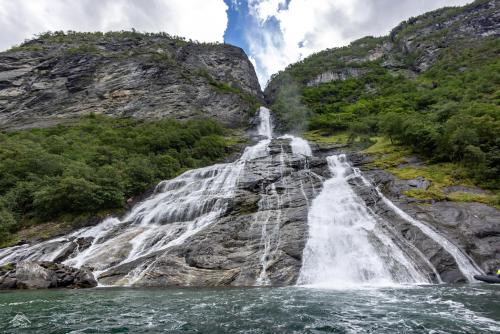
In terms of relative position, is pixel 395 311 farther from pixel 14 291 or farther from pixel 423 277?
pixel 14 291

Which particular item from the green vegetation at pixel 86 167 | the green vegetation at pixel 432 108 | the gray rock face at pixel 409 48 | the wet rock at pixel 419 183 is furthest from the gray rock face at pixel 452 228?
the gray rock face at pixel 409 48

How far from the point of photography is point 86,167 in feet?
106

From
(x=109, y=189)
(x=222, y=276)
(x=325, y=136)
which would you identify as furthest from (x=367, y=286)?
(x=325, y=136)

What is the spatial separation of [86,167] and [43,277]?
18.2 metres

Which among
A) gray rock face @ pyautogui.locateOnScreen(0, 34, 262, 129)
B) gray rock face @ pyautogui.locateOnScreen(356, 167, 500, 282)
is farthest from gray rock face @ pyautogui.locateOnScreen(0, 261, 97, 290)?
gray rock face @ pyautogui.locateOnScreen(0, 34, 262, 129)

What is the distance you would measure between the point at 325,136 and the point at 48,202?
Answer: 4398 cm

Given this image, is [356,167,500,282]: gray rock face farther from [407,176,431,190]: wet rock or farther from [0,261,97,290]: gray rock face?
[0,261,97,290]: gray rock face

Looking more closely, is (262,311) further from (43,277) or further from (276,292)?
(43,277)

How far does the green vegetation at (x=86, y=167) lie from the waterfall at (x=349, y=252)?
1919cm

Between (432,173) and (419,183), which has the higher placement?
(432,173)

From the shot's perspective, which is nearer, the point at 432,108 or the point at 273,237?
the point at 273,237

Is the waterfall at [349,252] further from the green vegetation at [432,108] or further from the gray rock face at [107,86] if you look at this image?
the gray rock face at [107,86]

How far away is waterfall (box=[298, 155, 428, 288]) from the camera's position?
51.1ft

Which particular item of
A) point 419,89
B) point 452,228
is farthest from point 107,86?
point 452,228
